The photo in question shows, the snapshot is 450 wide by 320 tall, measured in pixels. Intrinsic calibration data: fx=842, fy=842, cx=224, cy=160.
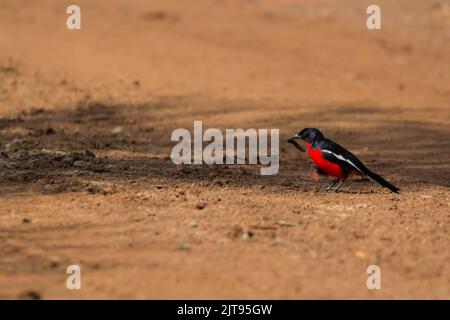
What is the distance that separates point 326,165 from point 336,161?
11cm

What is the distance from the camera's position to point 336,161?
6.85 metres

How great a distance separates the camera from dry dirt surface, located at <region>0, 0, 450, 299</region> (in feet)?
16.6

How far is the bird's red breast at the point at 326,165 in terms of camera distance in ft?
22.6

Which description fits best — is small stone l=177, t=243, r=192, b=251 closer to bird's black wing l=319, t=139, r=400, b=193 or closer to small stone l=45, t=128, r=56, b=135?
bird's black wing l=319, t=139, r=400, b=193

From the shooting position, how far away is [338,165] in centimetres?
684

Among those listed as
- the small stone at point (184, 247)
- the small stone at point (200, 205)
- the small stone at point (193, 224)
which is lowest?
the small stone at point (184, 247)

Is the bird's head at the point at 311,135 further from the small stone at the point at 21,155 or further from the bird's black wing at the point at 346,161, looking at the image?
the small stone at the point at 21,155

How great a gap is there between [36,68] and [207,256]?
27.4 feet

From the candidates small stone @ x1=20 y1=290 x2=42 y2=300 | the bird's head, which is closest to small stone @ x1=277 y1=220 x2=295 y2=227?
the bird's head

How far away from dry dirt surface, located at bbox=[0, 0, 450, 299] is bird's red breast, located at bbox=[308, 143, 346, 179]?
191 millimetres

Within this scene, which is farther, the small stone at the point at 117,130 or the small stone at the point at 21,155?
the small stone at the point at 117,130

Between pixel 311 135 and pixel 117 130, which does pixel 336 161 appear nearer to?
pixel 311 135

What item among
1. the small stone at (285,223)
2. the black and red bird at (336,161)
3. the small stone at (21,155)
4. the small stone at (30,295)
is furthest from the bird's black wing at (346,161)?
the small stone at (30,295)
